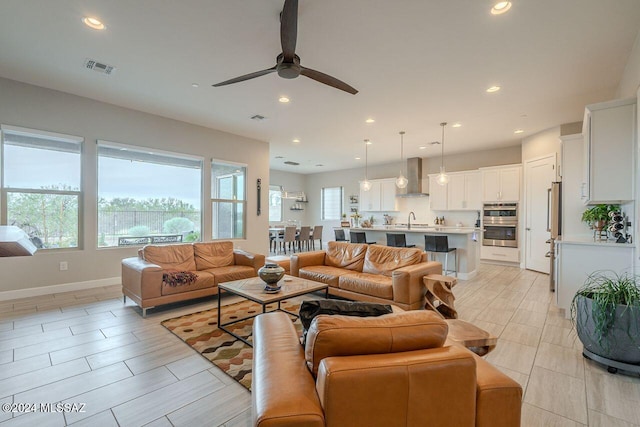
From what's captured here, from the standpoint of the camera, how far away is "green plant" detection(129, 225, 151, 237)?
513cm

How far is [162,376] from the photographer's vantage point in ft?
7.22

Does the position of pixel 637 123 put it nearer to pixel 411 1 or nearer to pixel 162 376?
pixel 411 1

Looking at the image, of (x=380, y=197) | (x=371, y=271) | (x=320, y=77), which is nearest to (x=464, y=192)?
(x=380, y=197)

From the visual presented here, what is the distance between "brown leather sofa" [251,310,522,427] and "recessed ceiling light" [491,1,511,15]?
2628mm

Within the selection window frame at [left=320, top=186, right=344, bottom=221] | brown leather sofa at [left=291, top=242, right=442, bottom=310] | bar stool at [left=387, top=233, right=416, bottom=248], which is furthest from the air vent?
window frame at [left=320, top=186, right=344, bottom=221]

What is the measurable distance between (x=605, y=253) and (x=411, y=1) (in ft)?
10.9

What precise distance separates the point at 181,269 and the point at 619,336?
4.59 metres

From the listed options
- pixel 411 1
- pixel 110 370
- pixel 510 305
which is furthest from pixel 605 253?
pixel 110 370

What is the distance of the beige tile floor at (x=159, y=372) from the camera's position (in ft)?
5.89

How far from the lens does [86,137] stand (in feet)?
14.8

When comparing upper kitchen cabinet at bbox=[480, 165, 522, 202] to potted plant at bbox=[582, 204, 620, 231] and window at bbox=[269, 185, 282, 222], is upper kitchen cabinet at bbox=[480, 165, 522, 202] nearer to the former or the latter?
potted plant at bbox=[582, 204, 620, 231]

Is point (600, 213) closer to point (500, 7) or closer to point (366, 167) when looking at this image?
point (500, 7)

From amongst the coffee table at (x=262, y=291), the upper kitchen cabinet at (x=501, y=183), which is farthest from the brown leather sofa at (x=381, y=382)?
the upper kitchen cabinet at (x=501, y=183)

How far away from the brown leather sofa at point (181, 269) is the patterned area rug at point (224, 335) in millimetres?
349
